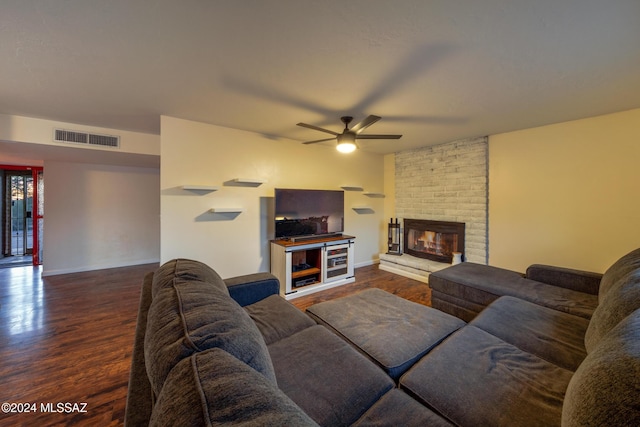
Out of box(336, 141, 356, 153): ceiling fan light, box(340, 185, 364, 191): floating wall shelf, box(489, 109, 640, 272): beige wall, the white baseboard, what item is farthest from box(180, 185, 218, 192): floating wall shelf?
box(489, 109, 640, 272): beige wall

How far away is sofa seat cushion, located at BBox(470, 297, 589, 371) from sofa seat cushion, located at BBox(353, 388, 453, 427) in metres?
0.92

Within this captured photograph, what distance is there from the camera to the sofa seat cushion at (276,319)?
61.3 inches

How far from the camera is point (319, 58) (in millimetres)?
1731

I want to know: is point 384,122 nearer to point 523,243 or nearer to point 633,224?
point 523,243

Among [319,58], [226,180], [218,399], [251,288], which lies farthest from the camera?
[226,180]

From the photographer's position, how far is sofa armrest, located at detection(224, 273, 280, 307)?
198cm

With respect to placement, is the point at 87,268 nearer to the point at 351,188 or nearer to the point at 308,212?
the point at 308,212

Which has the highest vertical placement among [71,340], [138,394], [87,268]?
[138,394]

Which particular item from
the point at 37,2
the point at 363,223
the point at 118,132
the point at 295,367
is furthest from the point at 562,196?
the point at 118,132

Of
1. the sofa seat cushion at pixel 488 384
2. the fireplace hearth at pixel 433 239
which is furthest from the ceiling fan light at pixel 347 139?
the fireplace hearth at pixel 433 239

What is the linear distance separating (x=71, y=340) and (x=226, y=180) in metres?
2.26

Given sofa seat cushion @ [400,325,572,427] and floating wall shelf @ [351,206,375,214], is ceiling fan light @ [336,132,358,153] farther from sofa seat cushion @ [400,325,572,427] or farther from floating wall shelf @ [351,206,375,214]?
floating wall shelf @ [351,206,375,214]

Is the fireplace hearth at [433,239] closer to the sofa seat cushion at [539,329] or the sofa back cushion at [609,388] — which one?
the sofa seat cushion at [539,329]

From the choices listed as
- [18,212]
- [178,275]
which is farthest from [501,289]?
[18,212]
